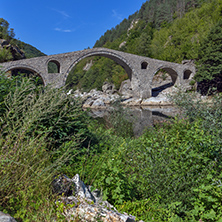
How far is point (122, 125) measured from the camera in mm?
7273

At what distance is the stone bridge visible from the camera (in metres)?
23.1

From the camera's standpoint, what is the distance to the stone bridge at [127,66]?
23.1 meters

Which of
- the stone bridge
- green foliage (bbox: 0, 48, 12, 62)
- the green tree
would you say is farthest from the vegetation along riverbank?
green foliage (bbox: 0, 48, 12, 62)

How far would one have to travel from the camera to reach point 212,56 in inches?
822

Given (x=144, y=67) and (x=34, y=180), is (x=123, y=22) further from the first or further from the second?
(x=34, y=180)

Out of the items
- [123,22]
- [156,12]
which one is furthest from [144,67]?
[123,22]

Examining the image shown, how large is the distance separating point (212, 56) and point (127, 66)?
1208 centimetres

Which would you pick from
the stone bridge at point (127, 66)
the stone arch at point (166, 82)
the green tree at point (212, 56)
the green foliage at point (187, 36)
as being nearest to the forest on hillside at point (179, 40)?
the green foliage at point (187, 36)

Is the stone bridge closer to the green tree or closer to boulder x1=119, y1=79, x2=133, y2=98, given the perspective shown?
boulder x1=119, y1=79, x2=133, y2=98

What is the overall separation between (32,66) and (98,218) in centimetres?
2393

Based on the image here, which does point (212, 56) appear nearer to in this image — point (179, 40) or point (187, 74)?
point (187, 74)

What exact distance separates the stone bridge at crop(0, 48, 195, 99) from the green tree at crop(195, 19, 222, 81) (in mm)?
7753

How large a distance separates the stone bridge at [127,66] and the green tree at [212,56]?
25.4 ft

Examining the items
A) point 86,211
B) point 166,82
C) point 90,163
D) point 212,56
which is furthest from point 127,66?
point 86,211
